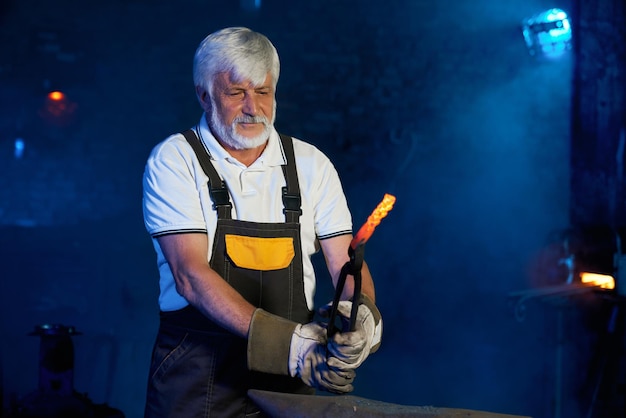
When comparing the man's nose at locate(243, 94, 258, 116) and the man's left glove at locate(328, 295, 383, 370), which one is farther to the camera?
the man's nose at locate(243, 94, 258, 116)

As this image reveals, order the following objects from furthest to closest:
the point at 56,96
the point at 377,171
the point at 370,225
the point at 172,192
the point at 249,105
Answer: the point at 377,171 < the point at 56,96 < the point at 249,105 < the point at 172,192 < the point at 370,225

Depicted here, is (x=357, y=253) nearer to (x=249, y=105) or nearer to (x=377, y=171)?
(x=249, y=105)

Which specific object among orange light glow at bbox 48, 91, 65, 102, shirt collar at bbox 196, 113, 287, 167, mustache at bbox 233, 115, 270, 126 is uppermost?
orange light glow at bbox 48, 91, 65, 102

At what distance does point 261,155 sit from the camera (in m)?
2.28

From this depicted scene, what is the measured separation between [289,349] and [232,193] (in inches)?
22.4

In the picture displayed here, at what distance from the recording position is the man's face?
2223 mm

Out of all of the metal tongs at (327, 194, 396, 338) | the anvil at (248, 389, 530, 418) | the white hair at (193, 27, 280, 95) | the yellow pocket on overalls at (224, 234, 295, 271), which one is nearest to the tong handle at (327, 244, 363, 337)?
the metal tongs at (327, 194, 396, 338)

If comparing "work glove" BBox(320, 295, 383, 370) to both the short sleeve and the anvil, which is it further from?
the short sleeve

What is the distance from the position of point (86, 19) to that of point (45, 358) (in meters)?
2.23

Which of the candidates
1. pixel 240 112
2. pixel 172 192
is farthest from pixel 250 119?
pixel 172 192

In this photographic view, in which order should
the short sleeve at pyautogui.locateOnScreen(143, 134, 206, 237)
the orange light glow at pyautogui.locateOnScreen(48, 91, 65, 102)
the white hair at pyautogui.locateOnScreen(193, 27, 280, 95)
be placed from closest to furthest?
the short sleeve at pyautogui.locateOnScreen(143, 134, 206, 237) < the white hair at pyautogui.locateOnScreen(193, 27, 280, 95) < the orange light glow at pyautogui.locateOnScreen(48, 91, 65, 102)

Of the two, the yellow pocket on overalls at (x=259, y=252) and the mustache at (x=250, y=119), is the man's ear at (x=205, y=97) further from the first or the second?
the yellow pocket on overalls at (x=259, y=252)

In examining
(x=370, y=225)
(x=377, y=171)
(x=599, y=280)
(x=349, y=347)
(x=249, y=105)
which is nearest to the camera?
(x=370, y=225)

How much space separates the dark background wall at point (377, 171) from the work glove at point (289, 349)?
3.35 meters
